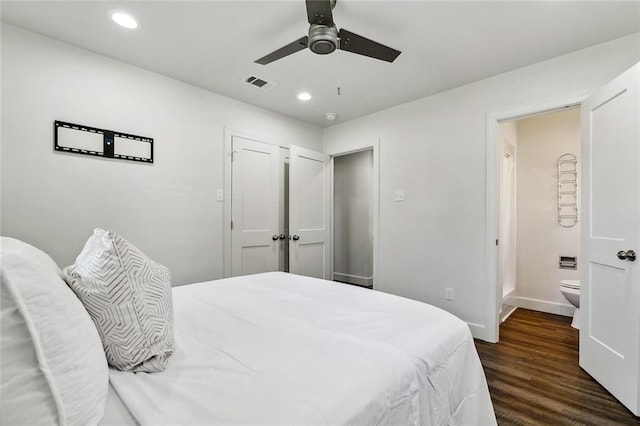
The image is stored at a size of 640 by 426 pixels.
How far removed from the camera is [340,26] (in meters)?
2.08

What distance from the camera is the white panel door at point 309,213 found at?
3740mm

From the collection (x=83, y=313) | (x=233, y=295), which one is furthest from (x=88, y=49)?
(x=83, y=313)

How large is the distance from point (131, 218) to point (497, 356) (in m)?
3.35

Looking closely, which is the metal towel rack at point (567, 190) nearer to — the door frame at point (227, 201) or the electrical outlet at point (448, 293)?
the electrical outlet at point (448, 293)

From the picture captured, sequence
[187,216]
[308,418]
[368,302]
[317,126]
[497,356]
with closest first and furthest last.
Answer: [308,418] < [368,302] < [497,356] < [187,216] < [317,126]

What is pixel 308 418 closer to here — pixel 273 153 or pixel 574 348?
pixel 574 348

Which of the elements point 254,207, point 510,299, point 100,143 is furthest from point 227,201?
point 510,299

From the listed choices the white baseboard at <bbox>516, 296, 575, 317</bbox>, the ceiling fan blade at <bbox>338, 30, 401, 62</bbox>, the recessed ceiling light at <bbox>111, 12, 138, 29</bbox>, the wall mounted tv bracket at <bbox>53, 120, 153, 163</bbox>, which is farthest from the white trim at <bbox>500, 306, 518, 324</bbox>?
the recessed ceiling light at <bbox>111, 12, 138, 29</bbox>

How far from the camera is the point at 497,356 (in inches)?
98.2

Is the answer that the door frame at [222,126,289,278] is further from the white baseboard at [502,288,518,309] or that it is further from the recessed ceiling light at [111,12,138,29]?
the white baseboard at [502,288,518,309]

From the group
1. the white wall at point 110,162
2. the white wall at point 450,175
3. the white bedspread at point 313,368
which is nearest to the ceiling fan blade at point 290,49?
the white wall at point 110,162

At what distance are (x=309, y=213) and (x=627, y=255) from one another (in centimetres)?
299

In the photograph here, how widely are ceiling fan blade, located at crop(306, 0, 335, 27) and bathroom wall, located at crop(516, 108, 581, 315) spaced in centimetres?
348

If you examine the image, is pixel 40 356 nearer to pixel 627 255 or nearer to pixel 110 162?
pixel 110 162
